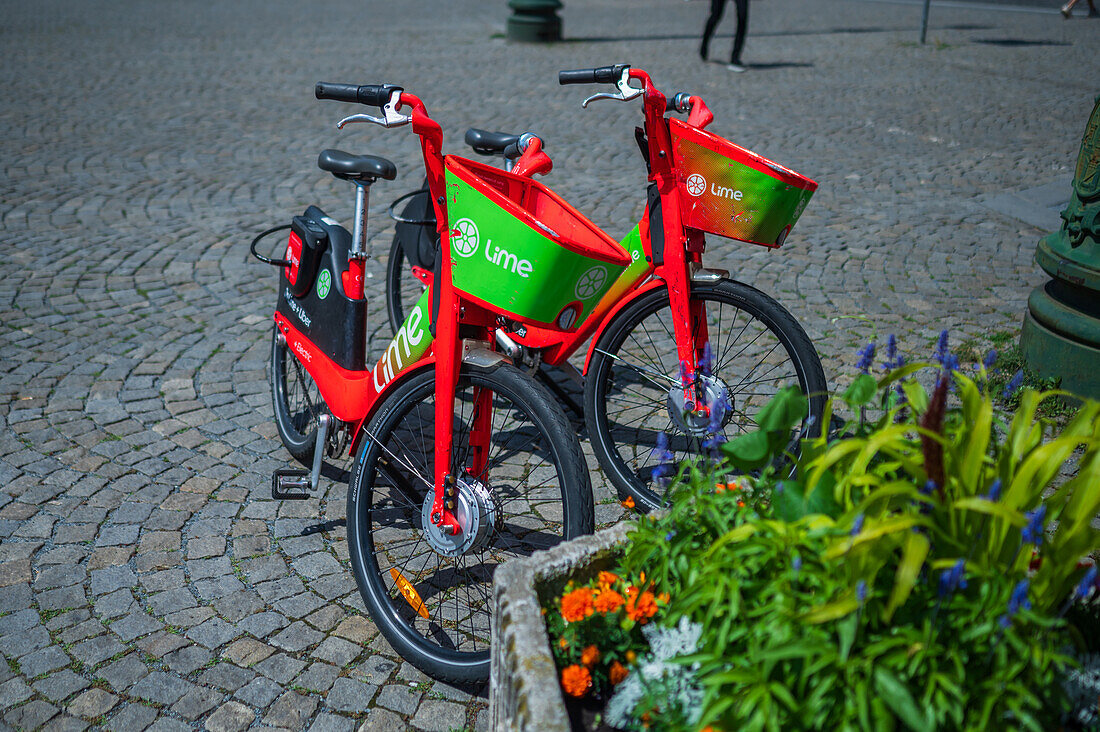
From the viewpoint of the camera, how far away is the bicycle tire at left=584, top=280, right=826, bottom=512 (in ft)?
9.87

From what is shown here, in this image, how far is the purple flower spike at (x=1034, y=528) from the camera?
1499 mm

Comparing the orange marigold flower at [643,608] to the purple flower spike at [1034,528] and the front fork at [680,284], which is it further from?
the front fork at [680,284]

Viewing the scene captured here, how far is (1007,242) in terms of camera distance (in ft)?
19.4

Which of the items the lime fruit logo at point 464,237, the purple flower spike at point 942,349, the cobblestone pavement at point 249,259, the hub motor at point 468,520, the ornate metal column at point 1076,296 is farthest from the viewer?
the ornate metal column at point 1076,296

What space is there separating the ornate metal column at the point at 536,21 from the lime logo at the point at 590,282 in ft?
40.6

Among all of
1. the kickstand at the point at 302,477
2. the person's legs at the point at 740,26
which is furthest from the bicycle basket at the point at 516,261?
the person's legs at the point at 740,26

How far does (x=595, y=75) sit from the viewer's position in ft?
9.83

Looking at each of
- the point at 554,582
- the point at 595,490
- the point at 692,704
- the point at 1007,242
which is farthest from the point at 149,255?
the point at 1007,242

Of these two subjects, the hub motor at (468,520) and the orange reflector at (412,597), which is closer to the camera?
the hub motor at (468,520)

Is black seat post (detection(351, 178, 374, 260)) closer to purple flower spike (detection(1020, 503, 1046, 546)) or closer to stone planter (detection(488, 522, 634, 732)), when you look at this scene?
stone planter (detection(488, 522, 634, 732))

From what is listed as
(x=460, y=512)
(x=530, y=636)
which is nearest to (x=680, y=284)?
(x=460, y=512)

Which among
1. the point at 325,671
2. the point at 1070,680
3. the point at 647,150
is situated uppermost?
the point at 647,150

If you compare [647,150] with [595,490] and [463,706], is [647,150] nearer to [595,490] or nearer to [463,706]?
[595,490]

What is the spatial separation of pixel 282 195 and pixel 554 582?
18.2 feet
